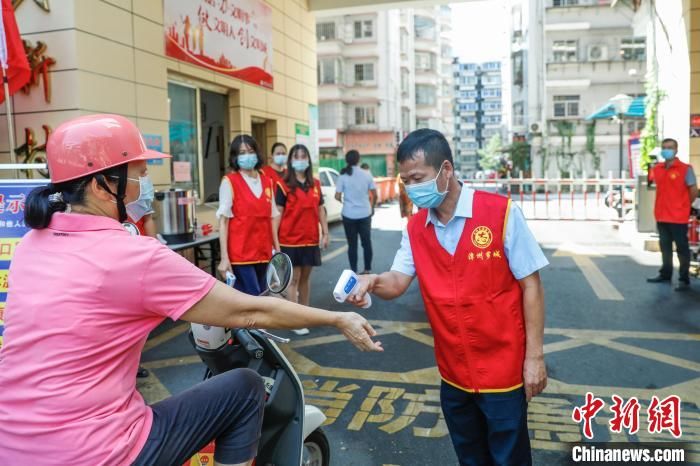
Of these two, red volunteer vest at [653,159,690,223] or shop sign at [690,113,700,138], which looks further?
shop sign at [690,113,700,138]

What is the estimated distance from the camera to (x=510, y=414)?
2307 mm

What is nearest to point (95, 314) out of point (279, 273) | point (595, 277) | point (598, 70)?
point (279, 273)

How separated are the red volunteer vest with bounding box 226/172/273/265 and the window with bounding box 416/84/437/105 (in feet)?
156

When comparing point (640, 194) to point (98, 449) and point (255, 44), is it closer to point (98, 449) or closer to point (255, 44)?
point (255, 44)

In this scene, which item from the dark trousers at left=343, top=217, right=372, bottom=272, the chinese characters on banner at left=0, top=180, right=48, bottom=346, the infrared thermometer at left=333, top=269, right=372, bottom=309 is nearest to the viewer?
the infrared thermometer at left=333, top=269, right=372, bottom=309

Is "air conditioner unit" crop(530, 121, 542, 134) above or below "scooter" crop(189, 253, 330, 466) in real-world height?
above

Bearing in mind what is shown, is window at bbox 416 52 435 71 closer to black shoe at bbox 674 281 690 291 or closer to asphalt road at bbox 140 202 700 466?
asphalt road at bbox 140 202 700 466

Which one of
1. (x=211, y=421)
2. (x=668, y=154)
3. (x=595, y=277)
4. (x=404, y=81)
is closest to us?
(x=211, y=421)

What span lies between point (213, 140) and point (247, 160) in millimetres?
5364

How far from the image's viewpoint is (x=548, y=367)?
478cm

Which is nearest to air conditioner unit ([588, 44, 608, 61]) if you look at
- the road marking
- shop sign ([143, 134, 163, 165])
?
the road marking

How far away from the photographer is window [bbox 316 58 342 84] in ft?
126

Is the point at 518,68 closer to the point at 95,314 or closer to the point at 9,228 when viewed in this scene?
the point at 9,228

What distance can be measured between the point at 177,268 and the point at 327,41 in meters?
38.8
